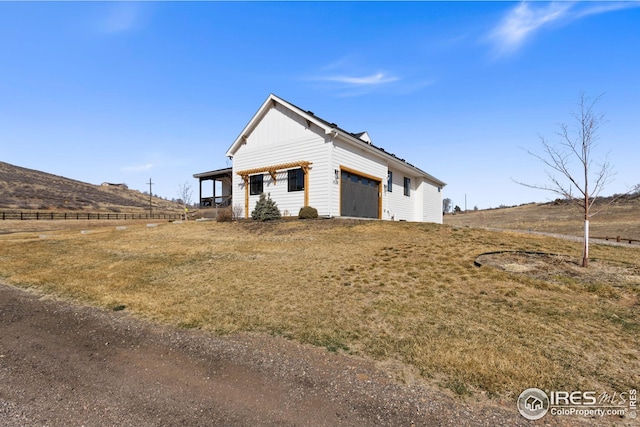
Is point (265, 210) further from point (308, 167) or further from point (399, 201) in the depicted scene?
point (399, 201)

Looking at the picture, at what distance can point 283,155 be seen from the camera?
66.9 feet

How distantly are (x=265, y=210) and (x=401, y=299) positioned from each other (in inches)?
566

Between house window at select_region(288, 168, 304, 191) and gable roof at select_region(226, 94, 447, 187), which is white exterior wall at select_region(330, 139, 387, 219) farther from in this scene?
house window at select_region(288, 168, 304, 191)

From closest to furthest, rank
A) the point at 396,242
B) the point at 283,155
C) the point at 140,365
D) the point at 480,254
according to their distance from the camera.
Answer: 1. the point at 140,365
2. the point at 480,254
3. the point at 396,242
4. the point at 283,155

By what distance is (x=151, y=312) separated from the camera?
252 inches

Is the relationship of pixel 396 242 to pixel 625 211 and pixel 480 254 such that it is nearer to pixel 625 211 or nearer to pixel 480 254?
pixel 480 254

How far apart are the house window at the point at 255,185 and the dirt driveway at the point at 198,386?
16.8 m

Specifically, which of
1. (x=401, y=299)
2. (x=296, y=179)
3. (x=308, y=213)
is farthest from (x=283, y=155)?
(x=401, y=299)

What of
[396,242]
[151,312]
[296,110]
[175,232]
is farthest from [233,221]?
[151,312]

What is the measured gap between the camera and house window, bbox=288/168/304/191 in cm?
1948

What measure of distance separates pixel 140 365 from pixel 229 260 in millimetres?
6578

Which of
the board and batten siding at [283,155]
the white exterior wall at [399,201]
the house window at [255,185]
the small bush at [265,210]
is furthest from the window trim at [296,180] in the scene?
the white exterior wall at [399,201]

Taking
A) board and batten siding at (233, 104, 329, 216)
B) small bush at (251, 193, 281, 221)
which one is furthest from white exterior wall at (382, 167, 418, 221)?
small bush at (251, 193, 281, 221)

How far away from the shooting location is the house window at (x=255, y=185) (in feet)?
71.5
